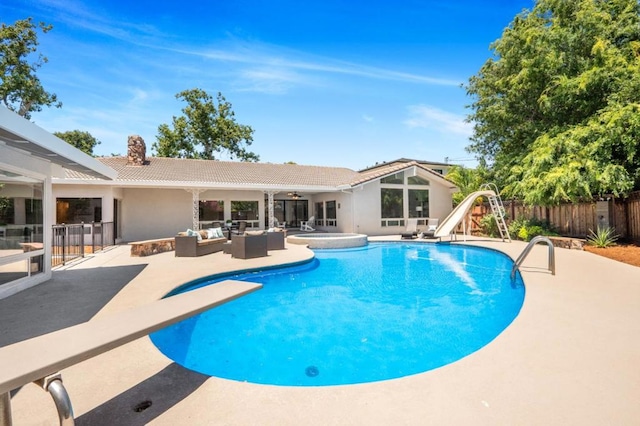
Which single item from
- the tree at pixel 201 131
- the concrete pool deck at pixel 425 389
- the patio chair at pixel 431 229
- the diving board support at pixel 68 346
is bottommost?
the concrete pool deck at pixel 425 389

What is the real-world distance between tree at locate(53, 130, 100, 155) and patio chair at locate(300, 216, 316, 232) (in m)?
35.0

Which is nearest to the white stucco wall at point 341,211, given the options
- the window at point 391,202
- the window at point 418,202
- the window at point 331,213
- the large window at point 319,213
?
the window at point 331,213

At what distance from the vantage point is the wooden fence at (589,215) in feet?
41.0

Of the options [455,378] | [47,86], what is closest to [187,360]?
[455,378]

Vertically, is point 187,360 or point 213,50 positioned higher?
point 213,50

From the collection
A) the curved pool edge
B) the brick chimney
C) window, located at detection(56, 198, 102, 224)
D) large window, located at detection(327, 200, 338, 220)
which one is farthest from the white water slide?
the brick chimney

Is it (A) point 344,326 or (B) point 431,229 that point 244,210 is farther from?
(A) point 344,326

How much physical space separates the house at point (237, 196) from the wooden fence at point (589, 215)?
19.8 feet

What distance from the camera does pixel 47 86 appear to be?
25453 millimetres

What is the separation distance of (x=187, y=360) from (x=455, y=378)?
3422 millimetres

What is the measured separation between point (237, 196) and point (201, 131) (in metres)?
17.4

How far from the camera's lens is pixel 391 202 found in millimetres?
20203

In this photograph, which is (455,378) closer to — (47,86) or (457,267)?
(457,267)

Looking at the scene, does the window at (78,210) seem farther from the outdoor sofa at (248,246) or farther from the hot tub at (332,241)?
the hot tub at (332,241)
